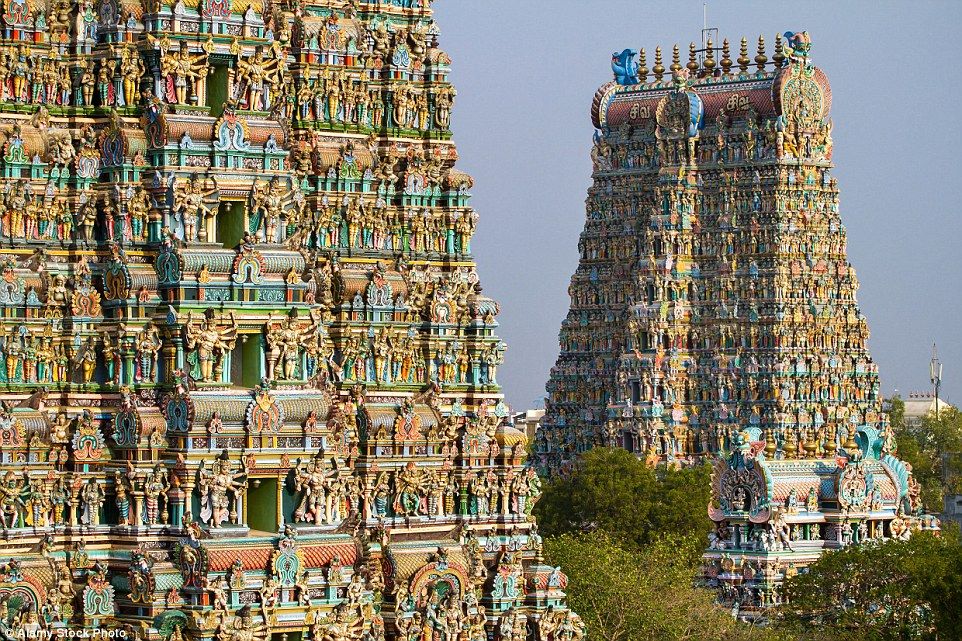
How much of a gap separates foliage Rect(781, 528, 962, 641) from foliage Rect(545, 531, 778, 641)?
10.4 ft

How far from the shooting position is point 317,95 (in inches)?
3300

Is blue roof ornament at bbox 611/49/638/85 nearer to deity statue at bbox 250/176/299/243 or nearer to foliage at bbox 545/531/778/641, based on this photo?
foliage at bbox 545/531/778/641

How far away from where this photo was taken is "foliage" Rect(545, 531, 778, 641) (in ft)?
309

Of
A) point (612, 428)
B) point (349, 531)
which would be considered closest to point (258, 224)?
point (349, 531)

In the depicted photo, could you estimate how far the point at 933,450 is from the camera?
187 m

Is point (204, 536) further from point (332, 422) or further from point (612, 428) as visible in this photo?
point (612, 428)

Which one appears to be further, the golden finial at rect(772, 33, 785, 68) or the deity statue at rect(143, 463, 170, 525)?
the golden finial at rect(772, 33, 785, 68)

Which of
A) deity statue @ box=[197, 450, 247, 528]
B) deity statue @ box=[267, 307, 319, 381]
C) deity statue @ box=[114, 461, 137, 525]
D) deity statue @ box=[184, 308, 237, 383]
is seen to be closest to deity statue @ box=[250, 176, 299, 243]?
deity statue @ box=[267, 307, 319, 381]

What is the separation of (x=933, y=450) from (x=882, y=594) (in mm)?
86238

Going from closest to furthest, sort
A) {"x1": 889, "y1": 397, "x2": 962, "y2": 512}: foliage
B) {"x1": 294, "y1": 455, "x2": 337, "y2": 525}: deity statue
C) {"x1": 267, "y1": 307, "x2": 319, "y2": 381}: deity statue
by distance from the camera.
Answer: {"x1": 294, "y1": 455, "x2": 337, "y2": 525}: deity statue < {"x1": 267, "y1": 307, "x2": 319, "y2": 381}: deity statue < {"x1": 889, "y1": 397, "x2": 962, "y2": 512}: foliage

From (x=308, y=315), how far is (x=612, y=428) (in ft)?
273

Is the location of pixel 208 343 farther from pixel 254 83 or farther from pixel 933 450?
pixel 933 450

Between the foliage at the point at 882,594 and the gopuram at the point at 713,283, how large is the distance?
44.8 meters

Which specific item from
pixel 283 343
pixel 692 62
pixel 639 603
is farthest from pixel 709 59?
pixel 283 343
